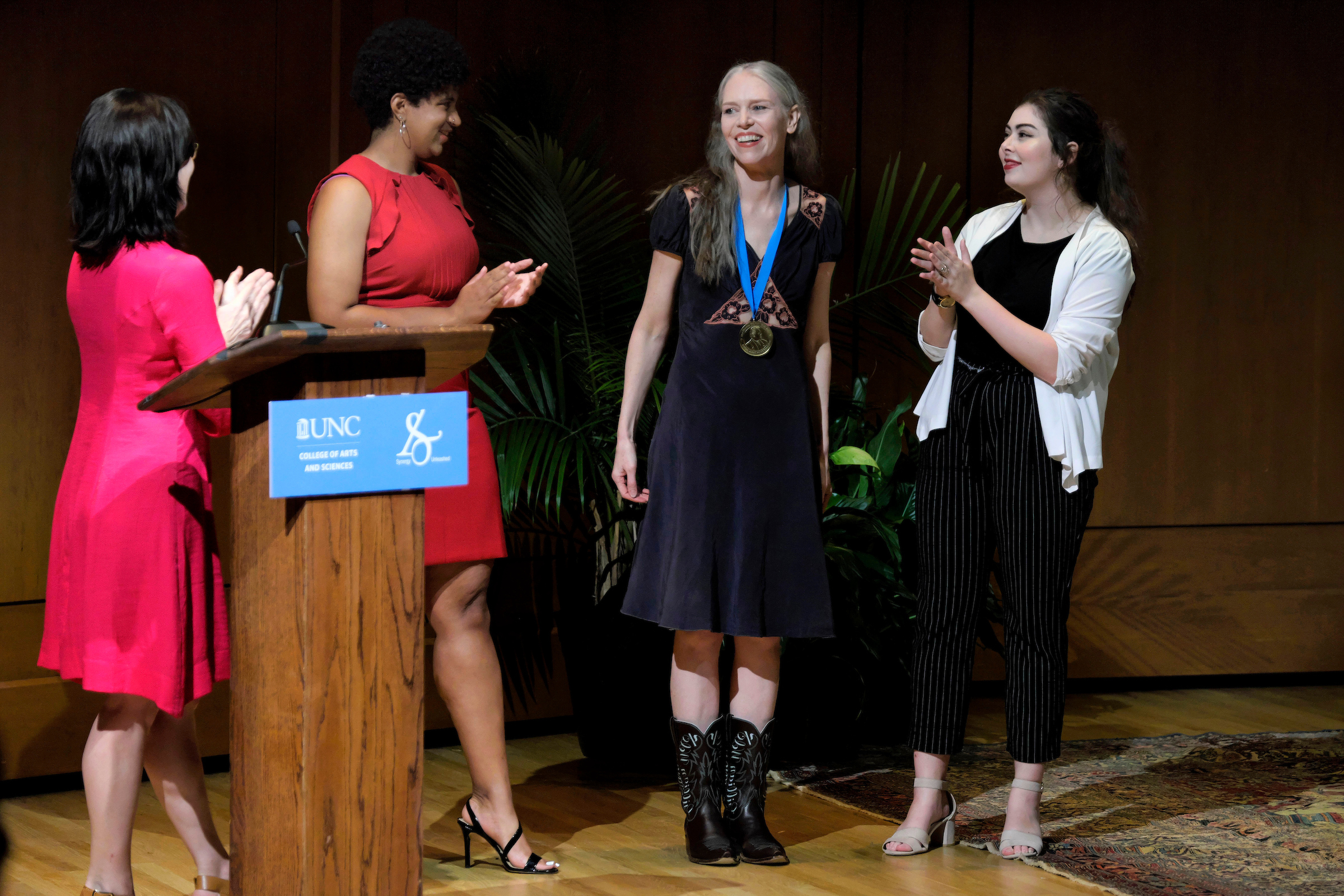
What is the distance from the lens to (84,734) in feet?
12.2

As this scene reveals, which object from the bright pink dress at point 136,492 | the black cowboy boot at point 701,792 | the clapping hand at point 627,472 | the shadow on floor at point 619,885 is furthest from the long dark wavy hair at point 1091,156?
the bright pink dress at point 136,492

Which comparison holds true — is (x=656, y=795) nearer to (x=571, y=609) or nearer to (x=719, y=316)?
(x=571, y=609)

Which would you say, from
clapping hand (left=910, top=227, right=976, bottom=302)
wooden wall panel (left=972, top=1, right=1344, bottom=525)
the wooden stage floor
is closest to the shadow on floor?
the wooden stage floor

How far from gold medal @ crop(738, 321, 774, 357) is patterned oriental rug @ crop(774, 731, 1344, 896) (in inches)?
49.6

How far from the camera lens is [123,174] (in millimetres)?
2396

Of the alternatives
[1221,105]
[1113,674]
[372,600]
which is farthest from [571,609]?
[1221,105]

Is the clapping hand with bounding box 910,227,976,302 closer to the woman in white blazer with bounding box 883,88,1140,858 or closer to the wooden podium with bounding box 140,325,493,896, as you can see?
the woman in white blazer with bounding box 883,88,1140,858

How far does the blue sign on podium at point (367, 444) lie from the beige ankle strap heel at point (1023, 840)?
1.73m

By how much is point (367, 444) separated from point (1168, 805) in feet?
8.27

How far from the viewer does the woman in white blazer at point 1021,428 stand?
3.04m

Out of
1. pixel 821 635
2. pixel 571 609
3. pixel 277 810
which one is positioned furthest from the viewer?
pixel 571 609

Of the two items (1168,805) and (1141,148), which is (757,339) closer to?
(1168,805)

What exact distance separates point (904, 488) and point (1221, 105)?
219 centimetres

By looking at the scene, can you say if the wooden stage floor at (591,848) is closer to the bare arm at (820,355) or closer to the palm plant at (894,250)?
the bare arm at (820,355)
